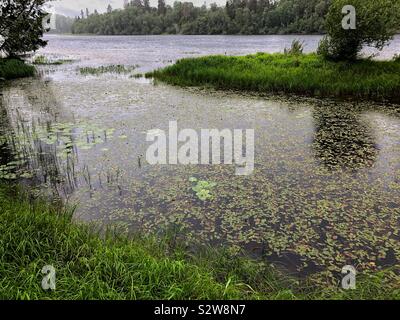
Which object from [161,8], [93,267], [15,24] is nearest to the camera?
[93,267]

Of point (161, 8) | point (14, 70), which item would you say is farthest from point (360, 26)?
point (161, 8)

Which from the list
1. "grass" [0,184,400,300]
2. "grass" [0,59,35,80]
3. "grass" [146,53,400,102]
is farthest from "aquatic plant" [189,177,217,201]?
"grass" [0,59,35,80]

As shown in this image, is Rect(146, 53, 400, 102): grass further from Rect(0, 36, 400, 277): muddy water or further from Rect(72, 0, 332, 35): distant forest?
Rect(72, 0, 332, 35): distant forest

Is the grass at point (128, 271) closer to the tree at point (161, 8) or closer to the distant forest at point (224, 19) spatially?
the distant forest at point (224, 19)

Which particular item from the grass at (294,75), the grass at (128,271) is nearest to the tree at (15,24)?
the grass at (128,271)

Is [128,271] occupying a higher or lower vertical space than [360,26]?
lower

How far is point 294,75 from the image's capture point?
620 inches

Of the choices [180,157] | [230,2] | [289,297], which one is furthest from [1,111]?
[230,2]

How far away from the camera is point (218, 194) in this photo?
20.1 feet

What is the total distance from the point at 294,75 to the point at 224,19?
306 feet

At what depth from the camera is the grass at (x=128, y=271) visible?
331 centimetres

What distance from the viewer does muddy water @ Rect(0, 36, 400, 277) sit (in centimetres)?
482

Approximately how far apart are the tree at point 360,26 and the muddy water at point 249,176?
17.3ft

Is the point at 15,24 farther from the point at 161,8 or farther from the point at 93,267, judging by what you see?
the point at 161,8
